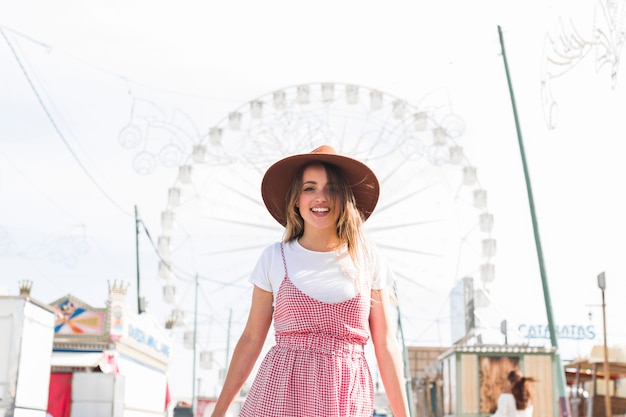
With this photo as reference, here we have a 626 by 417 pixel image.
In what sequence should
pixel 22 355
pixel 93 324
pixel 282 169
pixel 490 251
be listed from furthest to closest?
pixel 490 251, pixel 93 324, pixel 22 355, pixel 282 169

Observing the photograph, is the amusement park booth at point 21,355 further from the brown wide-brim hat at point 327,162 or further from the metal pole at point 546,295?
the brown wide-brim hat at point 327,162

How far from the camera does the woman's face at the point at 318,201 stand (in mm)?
3766

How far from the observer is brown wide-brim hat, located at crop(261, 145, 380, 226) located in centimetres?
389

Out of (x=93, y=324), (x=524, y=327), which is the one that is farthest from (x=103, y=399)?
(x=524, y=327)

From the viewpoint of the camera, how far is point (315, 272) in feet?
12.2

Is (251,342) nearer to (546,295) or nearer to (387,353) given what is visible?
(387,353)

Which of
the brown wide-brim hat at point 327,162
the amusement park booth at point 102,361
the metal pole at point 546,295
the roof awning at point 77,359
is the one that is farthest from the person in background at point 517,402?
the roof awning at point 77,359

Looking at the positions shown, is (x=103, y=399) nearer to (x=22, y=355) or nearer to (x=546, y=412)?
(x=22, y=355)

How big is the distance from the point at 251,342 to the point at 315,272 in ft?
1.30

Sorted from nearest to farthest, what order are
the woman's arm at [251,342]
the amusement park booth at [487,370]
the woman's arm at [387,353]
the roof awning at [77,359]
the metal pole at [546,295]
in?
the woman's arm at [387,353], the woman's arm at [251,342], the metal pole at [546,295], the amusement park booth at [487,370], the roof awning at [77,359]

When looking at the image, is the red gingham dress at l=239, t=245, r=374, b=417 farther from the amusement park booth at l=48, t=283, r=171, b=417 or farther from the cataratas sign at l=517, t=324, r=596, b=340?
the cataratas sign at l=517, t=324, r=596, b=340

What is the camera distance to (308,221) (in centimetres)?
380

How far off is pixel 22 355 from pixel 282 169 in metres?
11.3

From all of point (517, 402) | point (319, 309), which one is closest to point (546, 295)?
point (517, 402)
